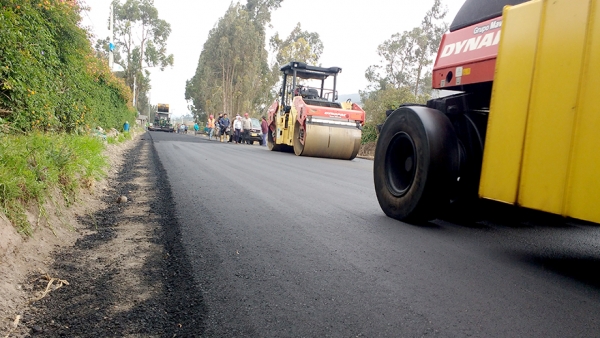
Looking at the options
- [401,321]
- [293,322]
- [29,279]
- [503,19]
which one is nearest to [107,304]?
[29,279]

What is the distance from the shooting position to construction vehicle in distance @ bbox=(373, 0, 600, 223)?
2.78m

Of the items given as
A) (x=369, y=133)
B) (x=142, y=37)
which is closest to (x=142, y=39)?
(x=142, y=37)

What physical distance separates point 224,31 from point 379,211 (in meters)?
44.5

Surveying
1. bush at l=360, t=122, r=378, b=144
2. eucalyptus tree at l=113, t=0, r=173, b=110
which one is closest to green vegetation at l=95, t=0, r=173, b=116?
eucalyptus tree at l=113, t=0, r=173, b=110

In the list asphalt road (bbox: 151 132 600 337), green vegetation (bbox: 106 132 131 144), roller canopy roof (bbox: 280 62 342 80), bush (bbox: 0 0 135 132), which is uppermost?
roller canopy roof (bbox: 280 62 342 80)

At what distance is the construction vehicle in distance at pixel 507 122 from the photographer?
2.78m

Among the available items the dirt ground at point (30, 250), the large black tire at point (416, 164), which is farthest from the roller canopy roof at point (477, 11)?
the dirt ground at point (30, 250)

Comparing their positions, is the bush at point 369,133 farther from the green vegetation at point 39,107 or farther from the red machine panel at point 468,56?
the red machine panel at point 468,56

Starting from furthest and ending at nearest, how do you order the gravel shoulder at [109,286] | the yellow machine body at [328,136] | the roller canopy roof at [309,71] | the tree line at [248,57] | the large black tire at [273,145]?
the tree line at [248,57], the large black tire at [273,145], the roller canopy roof at [309,71], the yellow machine body at [328,136], the gravel shoulder at [109,286]

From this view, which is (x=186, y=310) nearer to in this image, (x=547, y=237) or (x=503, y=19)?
(x=503, y=19)

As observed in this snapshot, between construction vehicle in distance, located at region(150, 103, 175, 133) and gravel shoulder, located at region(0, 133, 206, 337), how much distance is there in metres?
55.7

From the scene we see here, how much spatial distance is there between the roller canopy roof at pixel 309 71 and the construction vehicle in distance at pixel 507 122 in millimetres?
12203

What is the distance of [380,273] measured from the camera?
2939 millimetres

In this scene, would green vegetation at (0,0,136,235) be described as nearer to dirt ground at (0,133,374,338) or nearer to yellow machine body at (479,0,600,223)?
dirt ground at (0,133,374,338)
